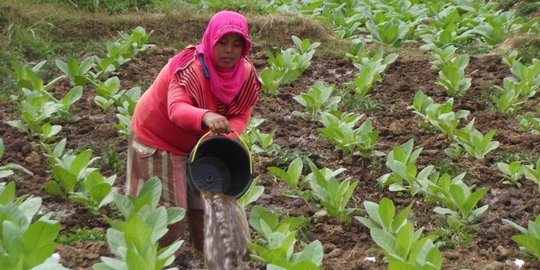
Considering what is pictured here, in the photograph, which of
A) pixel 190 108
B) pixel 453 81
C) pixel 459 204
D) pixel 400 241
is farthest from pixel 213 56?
pixel 453 81

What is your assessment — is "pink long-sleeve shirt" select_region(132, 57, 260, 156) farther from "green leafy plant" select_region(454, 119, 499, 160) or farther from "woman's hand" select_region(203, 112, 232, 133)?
"green leafy plant" select_region(454, 119, 499, 160)

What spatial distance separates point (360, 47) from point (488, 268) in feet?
15.9

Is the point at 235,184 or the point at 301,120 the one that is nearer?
the point at 235,184

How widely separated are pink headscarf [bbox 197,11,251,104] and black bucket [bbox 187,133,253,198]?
0.21 metres

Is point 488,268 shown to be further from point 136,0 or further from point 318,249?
point 136,0

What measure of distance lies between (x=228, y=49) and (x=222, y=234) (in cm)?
79

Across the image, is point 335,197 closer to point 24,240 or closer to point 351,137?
point 351,137

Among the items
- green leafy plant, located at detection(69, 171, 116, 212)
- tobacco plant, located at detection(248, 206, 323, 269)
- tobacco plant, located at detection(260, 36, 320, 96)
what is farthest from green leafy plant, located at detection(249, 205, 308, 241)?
tobacco plant, located at detection(260, 36, 320, 96)

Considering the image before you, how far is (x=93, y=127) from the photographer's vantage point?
6664 mm

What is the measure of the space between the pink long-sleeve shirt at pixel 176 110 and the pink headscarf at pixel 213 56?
0.04m

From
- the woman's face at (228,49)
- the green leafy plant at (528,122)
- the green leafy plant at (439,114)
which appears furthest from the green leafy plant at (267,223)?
the green leafy plant at (528,122)

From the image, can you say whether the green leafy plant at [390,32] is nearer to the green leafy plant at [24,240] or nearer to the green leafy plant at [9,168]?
the green leafy plant at [9,168]

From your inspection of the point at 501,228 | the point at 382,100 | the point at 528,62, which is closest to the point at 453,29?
the point at 528,62

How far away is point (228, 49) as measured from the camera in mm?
4238
